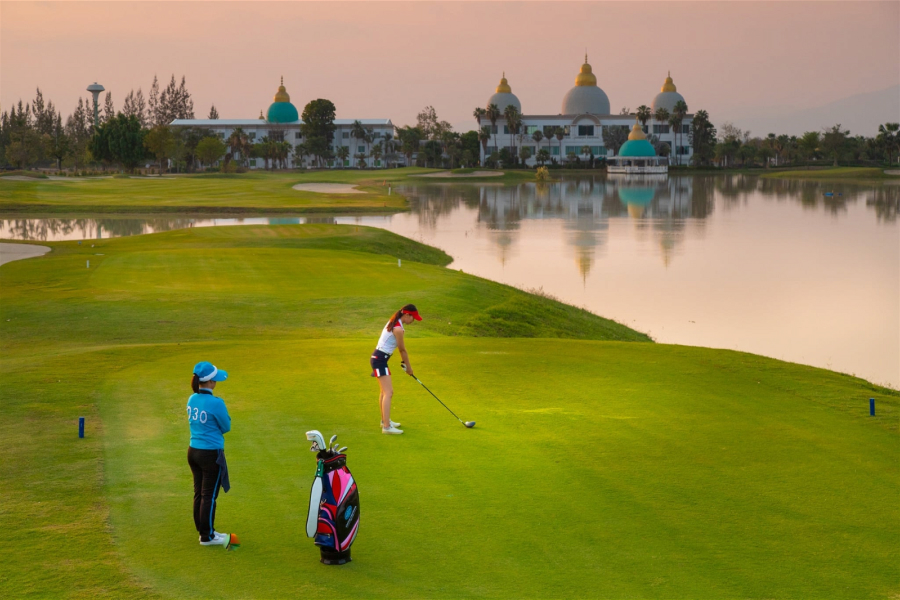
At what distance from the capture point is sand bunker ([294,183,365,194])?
364 feet

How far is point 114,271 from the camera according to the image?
36281 mm

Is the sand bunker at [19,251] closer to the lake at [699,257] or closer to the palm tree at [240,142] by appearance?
the lake at [699,257]

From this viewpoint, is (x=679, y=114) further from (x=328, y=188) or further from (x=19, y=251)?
(x=19, y=251)

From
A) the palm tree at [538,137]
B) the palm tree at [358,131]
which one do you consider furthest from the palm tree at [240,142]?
the palm tree at [538,137]

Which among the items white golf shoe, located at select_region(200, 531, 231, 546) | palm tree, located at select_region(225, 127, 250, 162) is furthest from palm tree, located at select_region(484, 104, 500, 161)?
white golf shoe, located at select_region(200, 531, 231, 546)

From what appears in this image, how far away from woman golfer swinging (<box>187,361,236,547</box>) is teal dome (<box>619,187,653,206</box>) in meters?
89.1

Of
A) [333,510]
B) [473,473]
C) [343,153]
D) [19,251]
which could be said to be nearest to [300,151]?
[343,153]

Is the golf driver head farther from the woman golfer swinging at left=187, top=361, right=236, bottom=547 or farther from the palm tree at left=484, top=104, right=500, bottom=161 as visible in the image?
the palm tree at left=484, top=104, right=500, bottom=161

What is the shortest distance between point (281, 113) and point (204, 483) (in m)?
194

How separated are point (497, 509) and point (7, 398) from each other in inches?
376

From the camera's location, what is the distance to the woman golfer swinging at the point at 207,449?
9.73 metres

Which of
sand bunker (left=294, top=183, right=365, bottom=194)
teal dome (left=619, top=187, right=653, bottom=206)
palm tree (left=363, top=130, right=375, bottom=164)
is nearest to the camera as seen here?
teal dome (left=619, top=187, right=653, bottom=206)

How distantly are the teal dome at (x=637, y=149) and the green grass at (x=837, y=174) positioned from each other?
2151 centimetres

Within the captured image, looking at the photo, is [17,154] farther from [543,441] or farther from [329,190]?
[543,441]
